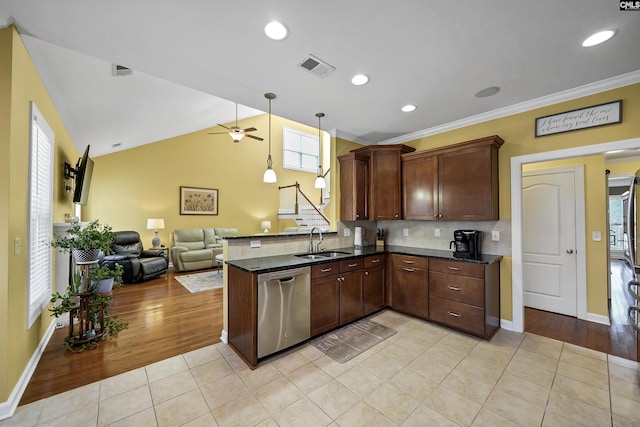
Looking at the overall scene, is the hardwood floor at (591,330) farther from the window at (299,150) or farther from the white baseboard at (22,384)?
the window at (299,150)

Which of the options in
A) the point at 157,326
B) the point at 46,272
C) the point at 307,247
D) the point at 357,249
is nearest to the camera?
the point at 46,272

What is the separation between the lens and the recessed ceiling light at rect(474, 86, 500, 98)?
8.82ft

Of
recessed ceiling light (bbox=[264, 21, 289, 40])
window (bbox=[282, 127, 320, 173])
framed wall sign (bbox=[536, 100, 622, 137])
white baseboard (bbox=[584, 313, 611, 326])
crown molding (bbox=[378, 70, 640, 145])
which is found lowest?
white baseboard (bbox=[584, 313, 611, 326])

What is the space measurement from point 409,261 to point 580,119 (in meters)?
2.38

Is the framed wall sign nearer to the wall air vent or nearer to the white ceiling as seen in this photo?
the white ceiling

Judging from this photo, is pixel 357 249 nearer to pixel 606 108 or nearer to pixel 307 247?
pixel 307 247

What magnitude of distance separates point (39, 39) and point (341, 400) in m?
→ 3.60

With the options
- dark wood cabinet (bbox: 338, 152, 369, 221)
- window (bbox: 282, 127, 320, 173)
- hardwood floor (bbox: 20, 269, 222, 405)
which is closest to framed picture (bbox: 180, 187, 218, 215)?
window (bbox: 282, 127, 320, 173)

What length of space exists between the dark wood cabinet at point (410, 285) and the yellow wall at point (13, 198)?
3.71 metres

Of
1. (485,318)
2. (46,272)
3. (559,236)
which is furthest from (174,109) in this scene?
(559,236)

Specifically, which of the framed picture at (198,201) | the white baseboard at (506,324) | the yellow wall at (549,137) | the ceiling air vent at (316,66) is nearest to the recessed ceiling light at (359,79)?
the ceiling air vent at (316,66)

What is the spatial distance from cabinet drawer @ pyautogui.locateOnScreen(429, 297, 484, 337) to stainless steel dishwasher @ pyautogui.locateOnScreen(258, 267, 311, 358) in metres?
1.61

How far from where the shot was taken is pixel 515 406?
1.85 metres

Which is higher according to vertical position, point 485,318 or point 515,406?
point 485,318
